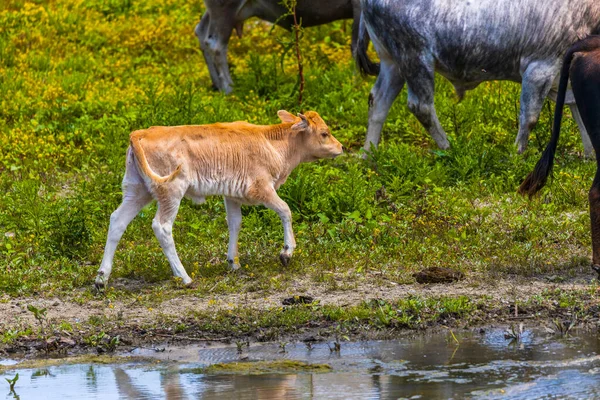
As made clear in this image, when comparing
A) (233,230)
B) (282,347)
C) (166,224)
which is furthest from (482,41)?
(282,347)

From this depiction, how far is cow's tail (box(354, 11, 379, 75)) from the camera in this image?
12328 mm

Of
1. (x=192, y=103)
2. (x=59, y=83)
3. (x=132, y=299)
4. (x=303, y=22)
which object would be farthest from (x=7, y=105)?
(x=132, y=299)

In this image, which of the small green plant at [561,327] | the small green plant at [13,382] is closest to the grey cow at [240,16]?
the small green plant at [561,327]

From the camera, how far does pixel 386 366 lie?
271 inches

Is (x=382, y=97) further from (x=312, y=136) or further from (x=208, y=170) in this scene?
(x=208, y=170)

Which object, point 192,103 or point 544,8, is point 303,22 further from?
point 544,8

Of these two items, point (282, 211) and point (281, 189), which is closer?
point (282, 211)

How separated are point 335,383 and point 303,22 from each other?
8357 mm

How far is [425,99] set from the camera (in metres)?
11.4

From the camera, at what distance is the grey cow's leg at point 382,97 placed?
11.9 m

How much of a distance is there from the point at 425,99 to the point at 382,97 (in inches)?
26.8

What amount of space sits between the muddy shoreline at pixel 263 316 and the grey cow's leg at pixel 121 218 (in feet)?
0.94

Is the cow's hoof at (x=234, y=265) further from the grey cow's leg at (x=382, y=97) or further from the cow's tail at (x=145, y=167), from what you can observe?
the grey cow's leg at (x=382, y=97)

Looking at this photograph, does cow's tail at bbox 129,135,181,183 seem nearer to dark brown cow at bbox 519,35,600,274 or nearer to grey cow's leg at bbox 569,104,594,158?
dark brown cow at bbox 519,35,600,274
